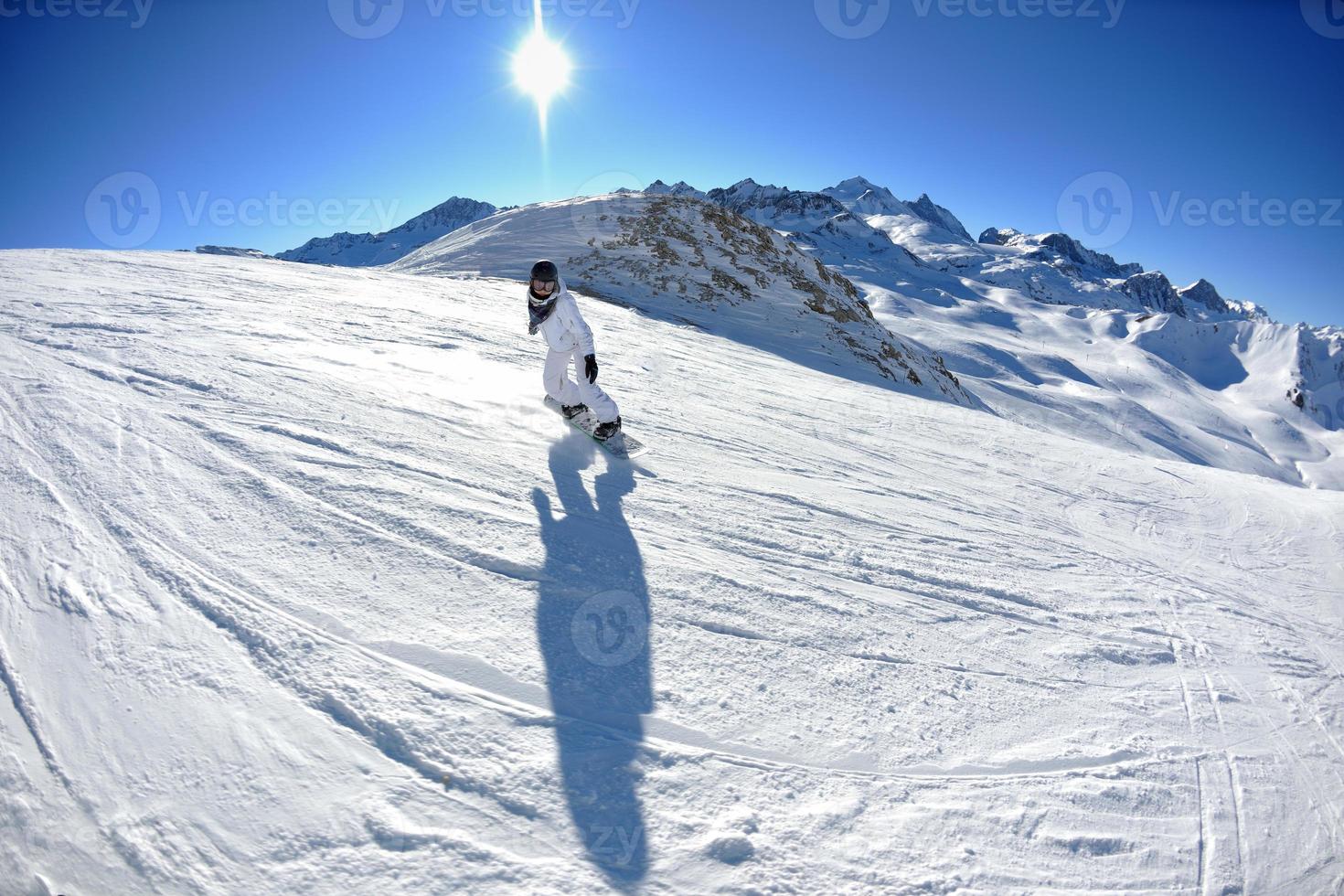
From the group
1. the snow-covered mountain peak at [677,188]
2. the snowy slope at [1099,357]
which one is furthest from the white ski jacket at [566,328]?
the snow-covered mountain peak at [677,188]

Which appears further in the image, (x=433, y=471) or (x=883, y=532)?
(x=883, y=532)

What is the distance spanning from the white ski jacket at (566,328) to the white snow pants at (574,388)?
80 millimetres

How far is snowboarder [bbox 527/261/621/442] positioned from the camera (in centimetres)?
493

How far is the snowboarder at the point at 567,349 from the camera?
4926 mm

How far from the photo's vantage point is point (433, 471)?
4.05 metres

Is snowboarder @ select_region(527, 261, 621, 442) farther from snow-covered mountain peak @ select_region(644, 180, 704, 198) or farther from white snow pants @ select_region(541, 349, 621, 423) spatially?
snow-covered mountain peak @ select_region(644, 180, 704, 198)

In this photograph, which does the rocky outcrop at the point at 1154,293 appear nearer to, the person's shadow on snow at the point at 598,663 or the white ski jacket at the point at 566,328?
the white ski jacket at the point at 566,328

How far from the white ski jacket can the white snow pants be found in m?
0.08

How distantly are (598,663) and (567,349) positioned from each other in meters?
3.24

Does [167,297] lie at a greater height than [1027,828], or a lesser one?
greater

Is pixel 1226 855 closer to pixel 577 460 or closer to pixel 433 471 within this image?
pixel 577 460

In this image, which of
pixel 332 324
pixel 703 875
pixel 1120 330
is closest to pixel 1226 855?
pixel 703 875

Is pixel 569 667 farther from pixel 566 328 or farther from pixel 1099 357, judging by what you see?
pixel 1099 357

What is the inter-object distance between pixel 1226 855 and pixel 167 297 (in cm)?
1106
